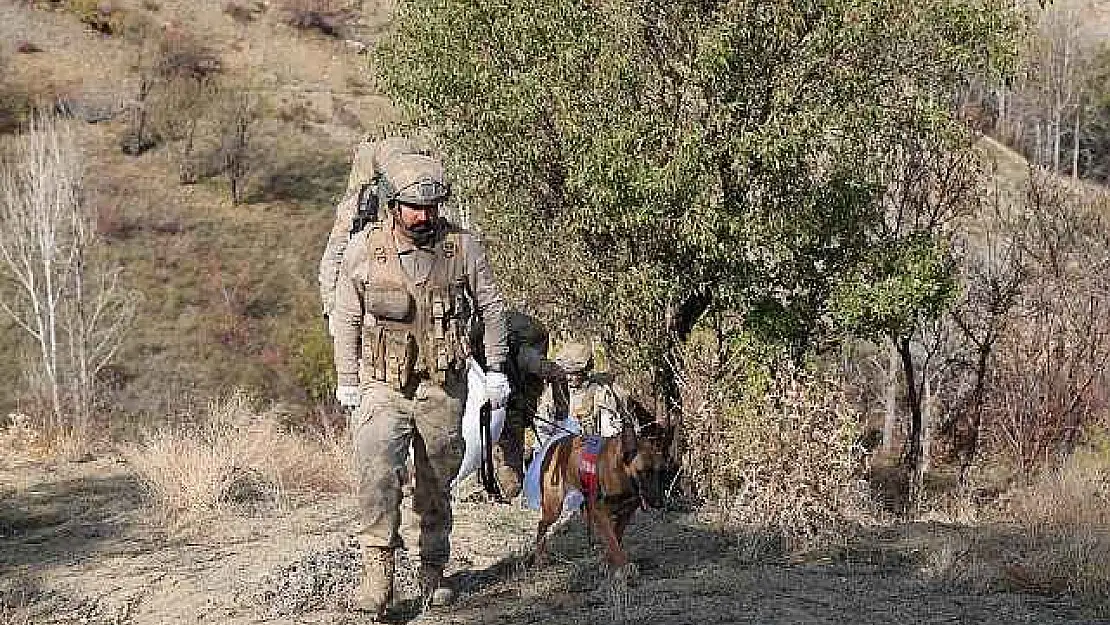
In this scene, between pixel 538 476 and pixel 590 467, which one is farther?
pixel 538 476

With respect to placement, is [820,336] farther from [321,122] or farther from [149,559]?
[321,122]

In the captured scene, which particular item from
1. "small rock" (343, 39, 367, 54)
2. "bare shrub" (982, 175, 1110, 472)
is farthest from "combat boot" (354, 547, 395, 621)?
"small rock" (343, 39, 367, 54)

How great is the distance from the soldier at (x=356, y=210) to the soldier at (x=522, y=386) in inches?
49.5

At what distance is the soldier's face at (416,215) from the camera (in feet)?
16.6

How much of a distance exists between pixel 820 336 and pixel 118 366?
21895 mm

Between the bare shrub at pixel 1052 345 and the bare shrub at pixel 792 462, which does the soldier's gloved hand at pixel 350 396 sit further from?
the bare shrub at pixel 1052 345

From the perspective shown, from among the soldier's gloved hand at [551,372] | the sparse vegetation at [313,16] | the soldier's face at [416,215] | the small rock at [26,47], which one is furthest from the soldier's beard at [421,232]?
the sparse vegetation at [313,16]

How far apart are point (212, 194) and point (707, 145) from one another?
2904cm

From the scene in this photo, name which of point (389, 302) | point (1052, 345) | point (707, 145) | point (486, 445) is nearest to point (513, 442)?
point (486, 445)

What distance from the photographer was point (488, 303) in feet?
17.7

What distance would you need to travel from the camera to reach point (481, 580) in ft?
20.2

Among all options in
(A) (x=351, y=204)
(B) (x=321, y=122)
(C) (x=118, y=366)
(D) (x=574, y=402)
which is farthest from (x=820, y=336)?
(B) (x=321, y=122)

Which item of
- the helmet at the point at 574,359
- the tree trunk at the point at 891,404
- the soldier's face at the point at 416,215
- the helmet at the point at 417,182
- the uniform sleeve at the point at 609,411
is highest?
the helmet at the point at 417,182

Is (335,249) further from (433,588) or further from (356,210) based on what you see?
(433,588)
